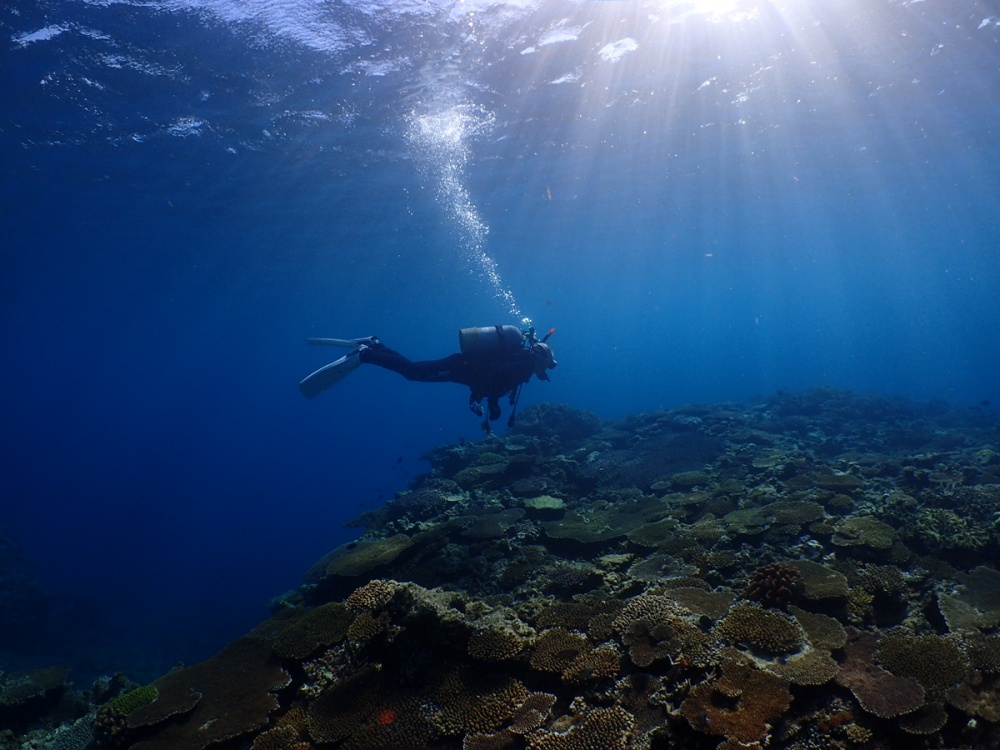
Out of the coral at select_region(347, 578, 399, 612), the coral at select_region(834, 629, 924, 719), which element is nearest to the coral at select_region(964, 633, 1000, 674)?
the coral at select_region(834, 629, 924, 719)

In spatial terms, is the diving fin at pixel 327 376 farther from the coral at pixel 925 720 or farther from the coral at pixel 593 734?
the coral at pixel 925 720

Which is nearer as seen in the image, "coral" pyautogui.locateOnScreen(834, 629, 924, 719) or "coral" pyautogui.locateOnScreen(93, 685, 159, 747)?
"coral" pyautogui.locateOnScreen(834, 629, 924, 719)

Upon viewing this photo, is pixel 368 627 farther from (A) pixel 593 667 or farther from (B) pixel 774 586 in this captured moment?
(B) pixel 774 586

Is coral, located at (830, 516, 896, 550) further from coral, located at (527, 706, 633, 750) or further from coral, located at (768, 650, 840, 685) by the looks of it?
coral, located at (527, 706, 633, 750)

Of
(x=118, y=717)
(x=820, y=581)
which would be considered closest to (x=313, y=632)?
(x=118, y=717)

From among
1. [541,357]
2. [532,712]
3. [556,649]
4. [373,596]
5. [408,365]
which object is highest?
[408,365]

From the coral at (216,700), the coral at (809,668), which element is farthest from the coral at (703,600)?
the coral at (216,700)

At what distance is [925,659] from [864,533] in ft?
9.36

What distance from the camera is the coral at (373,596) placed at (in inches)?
192

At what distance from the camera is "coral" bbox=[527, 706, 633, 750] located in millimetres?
3521

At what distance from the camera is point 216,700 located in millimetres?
4887

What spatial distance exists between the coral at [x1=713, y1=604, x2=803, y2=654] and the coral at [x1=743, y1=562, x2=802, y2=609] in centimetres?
65

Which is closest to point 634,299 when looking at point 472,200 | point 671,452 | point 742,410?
point 472,200

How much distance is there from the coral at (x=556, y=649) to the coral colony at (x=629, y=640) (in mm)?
18
